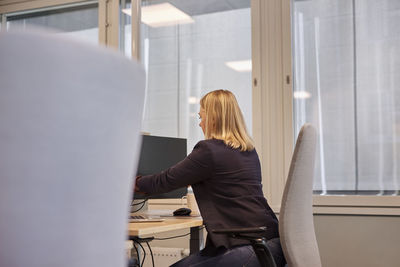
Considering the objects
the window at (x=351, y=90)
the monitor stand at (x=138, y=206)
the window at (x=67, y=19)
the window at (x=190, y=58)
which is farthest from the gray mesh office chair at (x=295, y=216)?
the window at (x=67, y=19)

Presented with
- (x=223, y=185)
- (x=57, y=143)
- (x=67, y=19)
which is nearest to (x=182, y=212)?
(x=223, y=185)

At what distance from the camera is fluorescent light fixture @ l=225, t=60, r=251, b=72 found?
3922mm

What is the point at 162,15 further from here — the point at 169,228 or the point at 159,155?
the point at 169,228

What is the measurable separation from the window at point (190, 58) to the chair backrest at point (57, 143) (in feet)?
9.82

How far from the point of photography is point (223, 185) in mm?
2291

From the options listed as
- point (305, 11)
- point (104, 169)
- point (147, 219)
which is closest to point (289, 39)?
point (305, 11)

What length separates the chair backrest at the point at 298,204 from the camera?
6.63 feet

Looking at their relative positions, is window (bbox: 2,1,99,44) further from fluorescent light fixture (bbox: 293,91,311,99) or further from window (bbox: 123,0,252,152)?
fluorescent light fixture (bbox: 293,91,311,99)

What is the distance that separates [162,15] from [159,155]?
5.73 feet

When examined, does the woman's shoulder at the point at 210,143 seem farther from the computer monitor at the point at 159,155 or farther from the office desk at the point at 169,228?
the computer monitor at the point at 159,155

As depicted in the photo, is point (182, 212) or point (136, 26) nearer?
point (182, 212)

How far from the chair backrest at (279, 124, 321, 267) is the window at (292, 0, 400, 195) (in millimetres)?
1522

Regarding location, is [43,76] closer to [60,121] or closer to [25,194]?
[60,121]

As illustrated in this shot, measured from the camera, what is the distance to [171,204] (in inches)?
160
